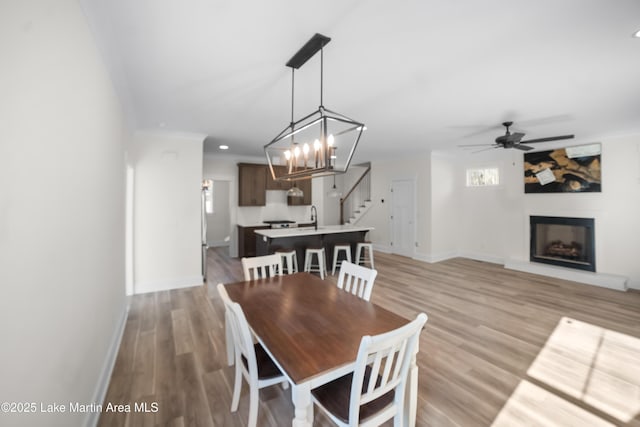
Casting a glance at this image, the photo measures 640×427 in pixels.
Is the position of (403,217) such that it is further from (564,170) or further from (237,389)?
(237,389)

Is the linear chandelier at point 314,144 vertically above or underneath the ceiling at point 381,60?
underneath

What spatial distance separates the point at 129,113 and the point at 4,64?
3.05 metres

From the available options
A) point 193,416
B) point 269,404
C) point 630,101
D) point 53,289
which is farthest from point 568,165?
point 53,289

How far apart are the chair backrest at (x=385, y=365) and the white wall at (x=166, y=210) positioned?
4.05m

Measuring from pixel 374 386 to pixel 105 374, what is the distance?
2.20m

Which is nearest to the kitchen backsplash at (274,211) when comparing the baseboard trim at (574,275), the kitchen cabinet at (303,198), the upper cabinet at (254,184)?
the kitchen cabinet at (303,198)

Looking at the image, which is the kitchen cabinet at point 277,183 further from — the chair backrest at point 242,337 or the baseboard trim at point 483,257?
the chair backrest at point 242,337

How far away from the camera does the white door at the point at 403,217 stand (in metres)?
6.95

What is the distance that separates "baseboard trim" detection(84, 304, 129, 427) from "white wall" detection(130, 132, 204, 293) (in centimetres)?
144

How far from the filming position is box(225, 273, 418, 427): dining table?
1.22 metres

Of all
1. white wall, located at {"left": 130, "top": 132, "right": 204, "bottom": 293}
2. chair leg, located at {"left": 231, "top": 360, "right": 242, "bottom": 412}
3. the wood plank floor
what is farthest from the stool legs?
chair leg, located at {"left": 231, "top": 360, "right": 242, "bottom": 412}

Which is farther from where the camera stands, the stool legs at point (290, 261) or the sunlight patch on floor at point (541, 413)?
the stool legs at point (290, 261)

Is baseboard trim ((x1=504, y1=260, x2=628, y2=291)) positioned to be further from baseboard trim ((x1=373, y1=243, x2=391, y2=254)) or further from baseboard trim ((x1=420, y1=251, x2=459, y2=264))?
baseboard trim ((x1=373, y1=243, x2=391, y2=254))

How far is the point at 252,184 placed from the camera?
6.90 m
